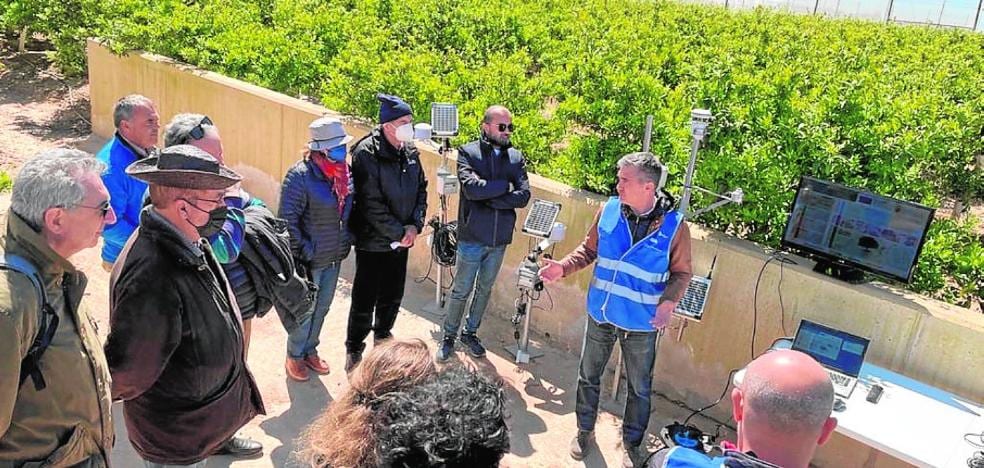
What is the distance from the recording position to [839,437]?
190 inches

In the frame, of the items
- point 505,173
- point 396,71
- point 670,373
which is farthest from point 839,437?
point 396,71

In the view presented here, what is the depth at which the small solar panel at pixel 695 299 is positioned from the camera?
4.86 metres

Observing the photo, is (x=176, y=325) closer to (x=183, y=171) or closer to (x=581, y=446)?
(x=183, y=171)

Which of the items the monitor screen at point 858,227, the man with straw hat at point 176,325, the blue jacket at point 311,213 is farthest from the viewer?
the blue jacket at point 311,213

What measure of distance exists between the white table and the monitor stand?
60cm

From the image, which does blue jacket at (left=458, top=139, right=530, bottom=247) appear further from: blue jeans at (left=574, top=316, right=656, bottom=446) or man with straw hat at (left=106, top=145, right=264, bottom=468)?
man with straw hat at (left=106, top=145, right=264, bottom=468)

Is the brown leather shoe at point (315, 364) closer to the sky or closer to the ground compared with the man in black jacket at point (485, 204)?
closer to the ground

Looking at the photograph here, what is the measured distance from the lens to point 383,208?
5254mm

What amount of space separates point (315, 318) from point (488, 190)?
4.90 ft

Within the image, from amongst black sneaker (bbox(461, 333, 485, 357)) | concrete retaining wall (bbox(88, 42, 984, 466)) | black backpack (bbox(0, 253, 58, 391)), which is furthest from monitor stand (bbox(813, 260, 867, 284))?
black backpack (bbox(0, 253, 58, 391))

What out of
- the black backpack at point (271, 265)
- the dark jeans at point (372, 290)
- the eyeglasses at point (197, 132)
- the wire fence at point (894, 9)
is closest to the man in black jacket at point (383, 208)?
the dark jeans at point (372, 290)

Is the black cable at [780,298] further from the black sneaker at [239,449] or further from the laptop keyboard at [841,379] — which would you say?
the black sneaker at [239,449]

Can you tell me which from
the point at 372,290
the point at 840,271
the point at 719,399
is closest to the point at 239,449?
the point at 372,290

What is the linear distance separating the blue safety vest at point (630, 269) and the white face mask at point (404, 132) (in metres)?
1.45
